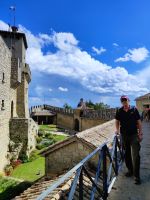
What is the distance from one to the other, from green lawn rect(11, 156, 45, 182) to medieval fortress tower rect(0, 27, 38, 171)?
138cm

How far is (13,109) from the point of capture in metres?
30.2

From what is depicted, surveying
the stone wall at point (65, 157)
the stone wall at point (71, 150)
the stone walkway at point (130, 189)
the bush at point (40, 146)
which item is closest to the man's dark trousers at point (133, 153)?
the stone walkway at point (130, 189)

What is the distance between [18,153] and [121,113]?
69.6 ft

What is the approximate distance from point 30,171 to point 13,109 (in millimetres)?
9601

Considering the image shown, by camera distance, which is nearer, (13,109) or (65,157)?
(65,157)

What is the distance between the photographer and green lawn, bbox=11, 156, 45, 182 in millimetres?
20519

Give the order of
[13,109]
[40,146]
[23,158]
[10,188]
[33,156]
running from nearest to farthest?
[10,188] → [23,158] → [33,156] → [13,109] → [40,146]

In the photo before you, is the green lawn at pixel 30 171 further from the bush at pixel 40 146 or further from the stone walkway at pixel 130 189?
the stone walkway at pixel 130 189

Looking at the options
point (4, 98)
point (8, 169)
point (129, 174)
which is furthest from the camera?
point (4, 98)

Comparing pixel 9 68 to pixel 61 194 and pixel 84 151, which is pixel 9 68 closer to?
pixel 84 151

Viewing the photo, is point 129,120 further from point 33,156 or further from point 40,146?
point 40,146

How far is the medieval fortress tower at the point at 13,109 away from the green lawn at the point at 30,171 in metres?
1.38

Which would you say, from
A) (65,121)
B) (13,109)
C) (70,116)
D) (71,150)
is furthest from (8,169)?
(65,121)

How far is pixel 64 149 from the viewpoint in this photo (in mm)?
13141
